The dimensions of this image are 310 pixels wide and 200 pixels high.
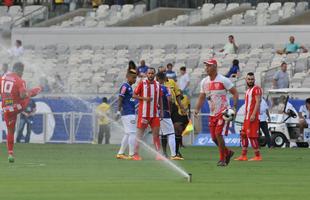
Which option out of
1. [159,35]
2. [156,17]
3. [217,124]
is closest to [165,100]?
[217,124]

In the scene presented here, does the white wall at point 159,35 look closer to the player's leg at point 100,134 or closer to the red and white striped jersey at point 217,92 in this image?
the player's leg at point 100,134

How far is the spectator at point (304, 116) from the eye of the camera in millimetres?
38094

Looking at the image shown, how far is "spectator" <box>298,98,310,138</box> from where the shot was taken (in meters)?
38.1

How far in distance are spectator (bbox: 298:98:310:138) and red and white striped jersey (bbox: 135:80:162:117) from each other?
10.8m

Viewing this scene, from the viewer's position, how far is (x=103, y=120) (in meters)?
40.2

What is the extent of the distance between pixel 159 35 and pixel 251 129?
23922 mm

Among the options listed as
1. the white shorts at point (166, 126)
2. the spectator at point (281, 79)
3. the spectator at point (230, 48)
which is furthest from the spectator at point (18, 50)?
the white shorts at point (166, 126)

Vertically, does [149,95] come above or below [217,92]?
below

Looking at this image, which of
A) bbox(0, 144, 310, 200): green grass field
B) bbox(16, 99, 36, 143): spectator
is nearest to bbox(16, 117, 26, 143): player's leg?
bbox(16, 99, 36, 143): spectator

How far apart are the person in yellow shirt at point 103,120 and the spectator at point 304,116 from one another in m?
6.17

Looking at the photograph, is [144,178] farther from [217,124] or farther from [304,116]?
[304,116]

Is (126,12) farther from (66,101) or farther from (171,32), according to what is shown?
(66,101)

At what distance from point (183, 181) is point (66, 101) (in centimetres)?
2255

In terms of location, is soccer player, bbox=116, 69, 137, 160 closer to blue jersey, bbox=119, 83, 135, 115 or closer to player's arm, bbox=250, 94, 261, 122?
blue jersey, bbox=119, 83, 135, 115
